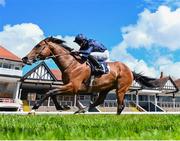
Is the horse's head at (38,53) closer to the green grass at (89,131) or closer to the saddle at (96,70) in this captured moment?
the saddle at (96,70)

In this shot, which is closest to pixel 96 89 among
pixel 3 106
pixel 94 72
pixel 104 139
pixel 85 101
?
pixel 94 72

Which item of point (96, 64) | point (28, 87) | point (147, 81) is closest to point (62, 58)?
point (96, 64)

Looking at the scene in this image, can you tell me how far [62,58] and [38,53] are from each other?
78 cm

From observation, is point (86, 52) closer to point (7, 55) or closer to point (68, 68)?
point (68, 68)

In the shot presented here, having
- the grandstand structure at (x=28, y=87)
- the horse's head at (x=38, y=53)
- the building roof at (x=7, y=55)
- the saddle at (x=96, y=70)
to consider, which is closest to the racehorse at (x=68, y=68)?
the horse's head at (x=38, y=53)

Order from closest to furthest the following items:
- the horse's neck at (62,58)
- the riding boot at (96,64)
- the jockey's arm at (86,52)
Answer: the horse's neck at (62,58), the jockey's arm at (86,52), the riding boot at (96,64)

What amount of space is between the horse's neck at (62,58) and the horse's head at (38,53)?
0.25m

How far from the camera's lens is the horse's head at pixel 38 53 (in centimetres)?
1035

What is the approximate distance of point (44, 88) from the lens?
52.0 metres

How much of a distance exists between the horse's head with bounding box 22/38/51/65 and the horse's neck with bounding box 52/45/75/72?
0.82ft

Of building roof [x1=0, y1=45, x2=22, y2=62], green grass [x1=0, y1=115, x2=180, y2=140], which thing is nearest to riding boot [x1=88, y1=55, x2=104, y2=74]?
green grass [x1=0, y1=115, x2=180, y2=140]

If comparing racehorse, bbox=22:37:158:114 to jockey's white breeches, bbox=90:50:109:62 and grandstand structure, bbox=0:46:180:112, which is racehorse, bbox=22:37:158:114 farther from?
grandstand structure, bbox=0:46:180:112

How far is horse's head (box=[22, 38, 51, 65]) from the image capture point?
10.4m

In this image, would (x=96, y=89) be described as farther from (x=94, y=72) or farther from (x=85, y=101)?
(x=85, y=101)
